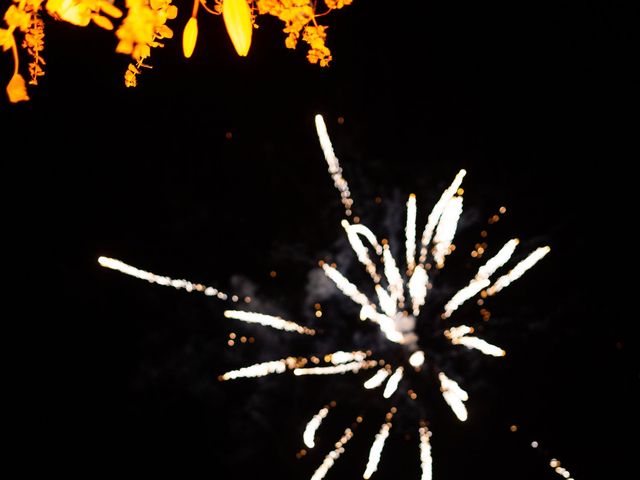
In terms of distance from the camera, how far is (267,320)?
21.7 ft

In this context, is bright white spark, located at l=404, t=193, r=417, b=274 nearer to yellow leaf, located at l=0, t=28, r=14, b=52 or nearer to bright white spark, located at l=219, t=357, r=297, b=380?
bright white spark, located at l=219, t=357, r=297, b=380

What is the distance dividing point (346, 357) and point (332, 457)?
1984 mm

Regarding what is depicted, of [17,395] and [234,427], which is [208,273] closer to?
[234,427]

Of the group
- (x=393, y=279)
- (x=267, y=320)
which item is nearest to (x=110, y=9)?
(x=393, y=279)

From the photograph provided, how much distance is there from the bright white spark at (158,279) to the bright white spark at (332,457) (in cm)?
246

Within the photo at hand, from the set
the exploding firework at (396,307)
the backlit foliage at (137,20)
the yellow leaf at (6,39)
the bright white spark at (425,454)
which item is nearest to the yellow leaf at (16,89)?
the backlit foliage at (137,20)

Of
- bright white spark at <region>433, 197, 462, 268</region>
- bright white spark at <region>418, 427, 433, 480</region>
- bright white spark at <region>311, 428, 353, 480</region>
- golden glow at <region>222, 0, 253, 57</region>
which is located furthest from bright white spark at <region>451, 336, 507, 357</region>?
golden glow at <region>222, 0, 253, 57</region>

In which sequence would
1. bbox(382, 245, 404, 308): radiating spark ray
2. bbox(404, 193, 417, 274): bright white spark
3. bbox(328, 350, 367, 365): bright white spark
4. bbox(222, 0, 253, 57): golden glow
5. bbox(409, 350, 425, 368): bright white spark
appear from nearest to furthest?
bbox(222, 0, 253, 57): golden glow
bbox(382, 245, 404, 308): radiating spark ray
bbox(404, 193, 417, 274): bright white spark
bbox(409, 350, 425, 368): bright white spark
bbox(328, 350, 367, 365): bright white spark

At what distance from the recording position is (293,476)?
27.9 ft

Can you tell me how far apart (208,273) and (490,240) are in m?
3.57

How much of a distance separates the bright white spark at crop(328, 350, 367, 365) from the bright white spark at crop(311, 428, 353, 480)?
114 cm

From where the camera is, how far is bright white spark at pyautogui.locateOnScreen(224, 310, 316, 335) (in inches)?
251

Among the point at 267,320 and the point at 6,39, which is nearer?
the point at 6,39

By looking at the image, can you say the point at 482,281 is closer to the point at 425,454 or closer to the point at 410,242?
the point at 410,242
